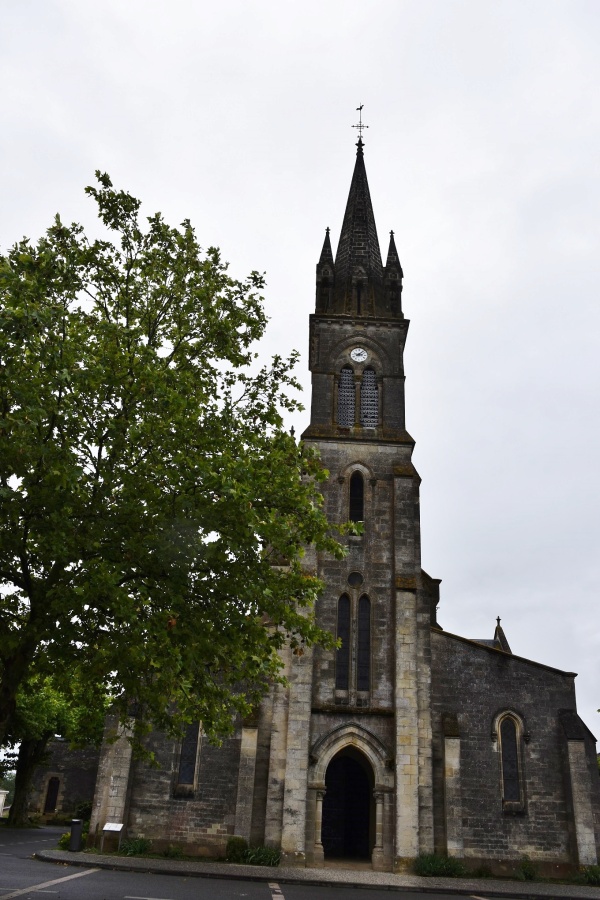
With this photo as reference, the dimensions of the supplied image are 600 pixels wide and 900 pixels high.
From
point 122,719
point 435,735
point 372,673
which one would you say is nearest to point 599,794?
point 435,735

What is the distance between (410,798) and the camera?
2170cm

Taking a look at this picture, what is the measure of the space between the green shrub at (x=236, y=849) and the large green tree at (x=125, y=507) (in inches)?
450

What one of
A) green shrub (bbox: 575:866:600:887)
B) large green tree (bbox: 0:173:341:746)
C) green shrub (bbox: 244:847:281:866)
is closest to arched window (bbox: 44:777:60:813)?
green shrub (bbox: 244:847:281:866)

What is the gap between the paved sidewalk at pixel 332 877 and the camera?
59.9ft

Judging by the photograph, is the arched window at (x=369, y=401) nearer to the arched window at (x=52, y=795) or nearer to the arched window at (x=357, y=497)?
the arched window at (x=357, y=497)

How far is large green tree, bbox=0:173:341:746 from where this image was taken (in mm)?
9773

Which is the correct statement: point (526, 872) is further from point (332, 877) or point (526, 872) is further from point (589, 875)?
point (332, 877)

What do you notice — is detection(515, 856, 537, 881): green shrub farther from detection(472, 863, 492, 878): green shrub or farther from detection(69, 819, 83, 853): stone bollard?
detection(69, 819, 83, 853): stone bollard

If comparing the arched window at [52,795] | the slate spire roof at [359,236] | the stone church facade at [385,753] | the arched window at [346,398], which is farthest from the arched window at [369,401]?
the arched window at [52,795]

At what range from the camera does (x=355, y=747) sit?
23.0 metres

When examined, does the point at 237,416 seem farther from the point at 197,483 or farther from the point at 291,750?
the point at 291,750

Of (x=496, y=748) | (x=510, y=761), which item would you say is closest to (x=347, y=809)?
(x=496, y=748)

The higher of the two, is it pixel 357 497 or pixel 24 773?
pixel 357 497

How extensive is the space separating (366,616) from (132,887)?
1197 cm
